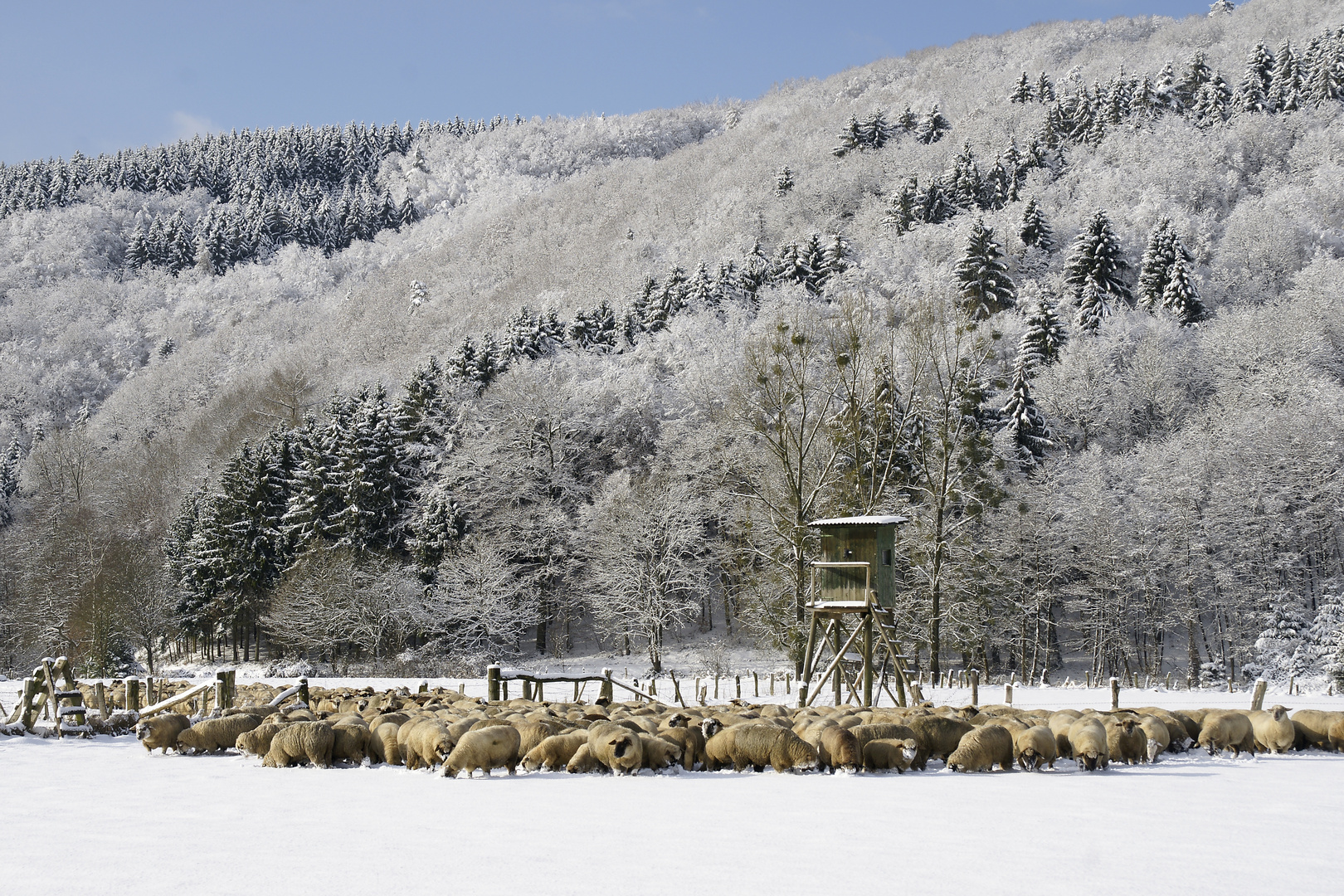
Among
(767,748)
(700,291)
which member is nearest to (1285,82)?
(700,291)

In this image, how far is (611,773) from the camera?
433 inches

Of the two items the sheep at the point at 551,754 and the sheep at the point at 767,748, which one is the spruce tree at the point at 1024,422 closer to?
the sheep at the point at 767,748

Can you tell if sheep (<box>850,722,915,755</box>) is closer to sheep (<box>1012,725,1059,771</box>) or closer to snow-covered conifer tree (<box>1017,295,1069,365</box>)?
sheep (<box>1012,725,1059,771</box>)

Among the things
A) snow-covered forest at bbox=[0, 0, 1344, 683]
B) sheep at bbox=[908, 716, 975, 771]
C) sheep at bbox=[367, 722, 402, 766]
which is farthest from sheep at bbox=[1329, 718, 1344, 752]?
snow-covered forest at bbox=[0, 0, 1344, 683]

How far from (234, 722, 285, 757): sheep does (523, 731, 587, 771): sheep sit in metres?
3.78

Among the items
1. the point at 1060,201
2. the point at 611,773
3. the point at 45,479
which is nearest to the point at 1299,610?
the point at 611,773

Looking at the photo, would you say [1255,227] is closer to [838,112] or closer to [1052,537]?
[1052,537]

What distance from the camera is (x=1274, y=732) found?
12977 mm

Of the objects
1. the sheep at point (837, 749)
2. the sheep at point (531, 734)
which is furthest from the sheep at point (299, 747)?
the sheep at point (837, 749)

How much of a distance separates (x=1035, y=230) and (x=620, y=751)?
73.8m

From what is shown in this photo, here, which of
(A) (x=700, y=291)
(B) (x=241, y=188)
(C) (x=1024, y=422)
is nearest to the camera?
(C) (x=1024, y=422)

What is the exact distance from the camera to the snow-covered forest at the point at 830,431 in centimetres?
3897

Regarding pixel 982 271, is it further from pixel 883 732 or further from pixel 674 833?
pixel 674 833

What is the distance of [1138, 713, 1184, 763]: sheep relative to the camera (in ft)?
→ 39.7
